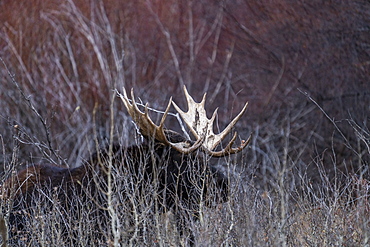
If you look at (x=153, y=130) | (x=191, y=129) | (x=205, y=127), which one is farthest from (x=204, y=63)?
(x=153, y=130)

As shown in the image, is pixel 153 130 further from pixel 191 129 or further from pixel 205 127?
pixel 191 129

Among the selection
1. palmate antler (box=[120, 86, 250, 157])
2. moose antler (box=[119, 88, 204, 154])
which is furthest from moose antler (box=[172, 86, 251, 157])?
moose antler (box=[119, 88, 204, 154])

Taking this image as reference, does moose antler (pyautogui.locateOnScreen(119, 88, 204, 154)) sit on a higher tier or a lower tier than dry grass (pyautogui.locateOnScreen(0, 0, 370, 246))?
higher

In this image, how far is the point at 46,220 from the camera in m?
5.57

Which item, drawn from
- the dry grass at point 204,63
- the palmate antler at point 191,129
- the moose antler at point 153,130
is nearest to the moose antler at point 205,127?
the palmate antler at point 191,129

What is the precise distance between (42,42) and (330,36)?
5.24 meters

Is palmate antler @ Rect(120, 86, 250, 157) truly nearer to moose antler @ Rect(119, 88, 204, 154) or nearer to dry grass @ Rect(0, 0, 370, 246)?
moose antler @ Rect(119, 88, 204, 154)

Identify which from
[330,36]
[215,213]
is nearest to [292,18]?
[330,36]

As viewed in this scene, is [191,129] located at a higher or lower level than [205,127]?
lower

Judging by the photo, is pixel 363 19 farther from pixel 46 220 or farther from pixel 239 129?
pixel 46 220

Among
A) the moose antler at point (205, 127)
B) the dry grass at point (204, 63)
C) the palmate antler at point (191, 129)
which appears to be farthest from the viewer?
the dry grass at point (204, 63)

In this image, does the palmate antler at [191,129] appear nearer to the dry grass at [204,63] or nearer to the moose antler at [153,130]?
the moose antler at [153,130]

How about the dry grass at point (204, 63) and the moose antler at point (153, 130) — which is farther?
the dry grass at point (204, 63)

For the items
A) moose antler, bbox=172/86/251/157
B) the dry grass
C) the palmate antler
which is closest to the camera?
the palmate antler
